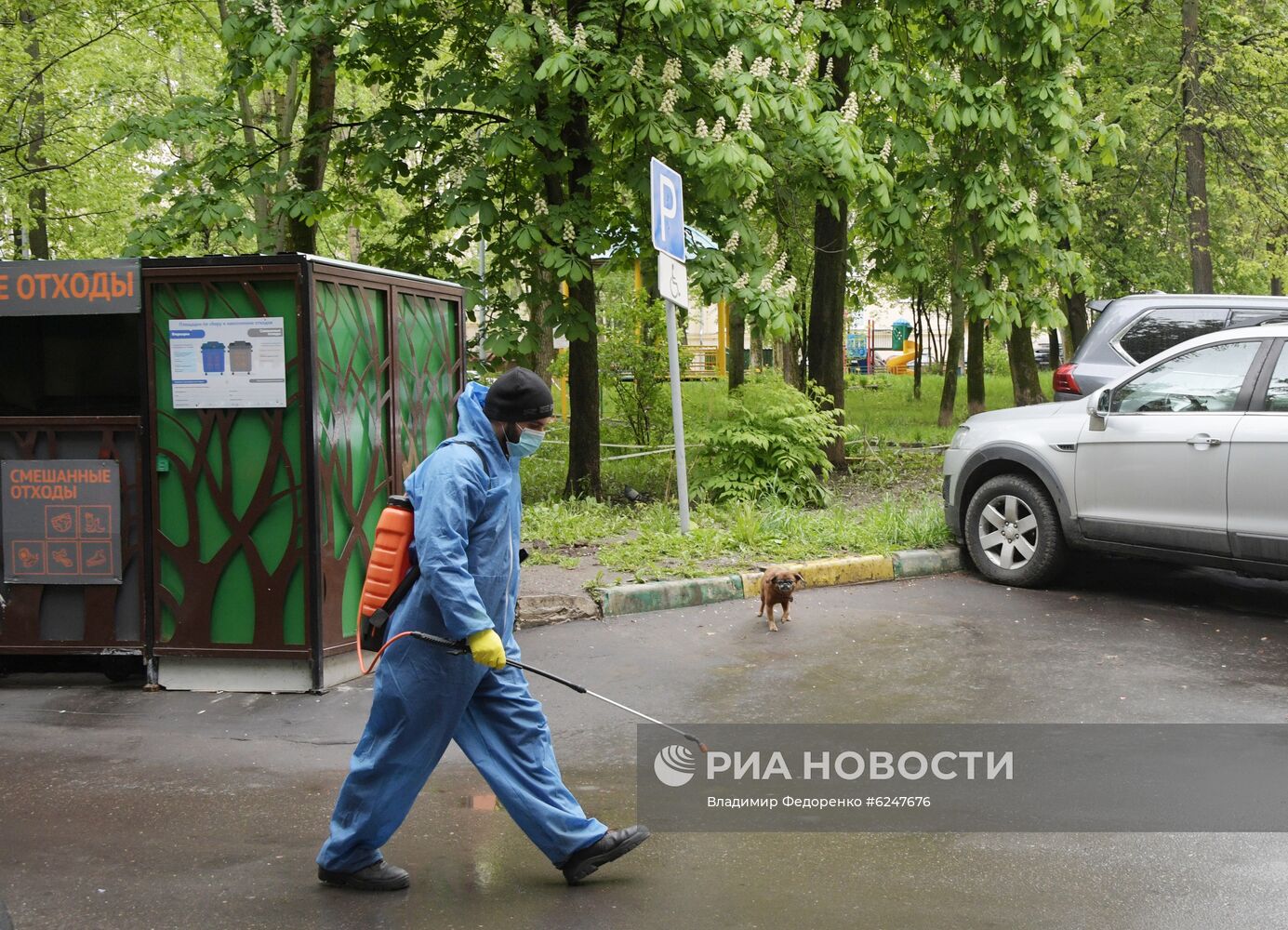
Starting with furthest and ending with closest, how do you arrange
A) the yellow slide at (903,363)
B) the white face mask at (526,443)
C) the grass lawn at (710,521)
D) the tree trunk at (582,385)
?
the yellow slide at (903,363), the tree trunk at (582,385), the grass lawn at (710,521), the white face mask at (526,443)

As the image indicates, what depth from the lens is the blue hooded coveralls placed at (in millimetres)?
4273

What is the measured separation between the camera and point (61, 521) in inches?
292

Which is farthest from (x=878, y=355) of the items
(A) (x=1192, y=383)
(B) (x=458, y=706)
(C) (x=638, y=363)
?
(B) (x=458, y=706)

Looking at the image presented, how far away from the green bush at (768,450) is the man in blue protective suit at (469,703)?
317 inches

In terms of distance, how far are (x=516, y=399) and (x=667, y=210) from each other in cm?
647

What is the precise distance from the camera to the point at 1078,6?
13094mm

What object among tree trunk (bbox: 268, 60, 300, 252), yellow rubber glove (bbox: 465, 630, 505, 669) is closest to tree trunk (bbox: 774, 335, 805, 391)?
tree trunk (bbox: 268, 60, 300, 252)

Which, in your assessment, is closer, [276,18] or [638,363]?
[276,18]

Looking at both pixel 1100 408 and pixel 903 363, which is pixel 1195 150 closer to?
pixel 1100 408

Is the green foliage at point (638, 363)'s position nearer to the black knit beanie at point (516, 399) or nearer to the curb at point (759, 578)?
the curb at point (759, 578)

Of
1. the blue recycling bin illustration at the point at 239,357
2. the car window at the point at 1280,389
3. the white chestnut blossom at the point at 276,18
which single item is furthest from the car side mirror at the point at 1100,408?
the white chestnut blossom at the point at 276,18

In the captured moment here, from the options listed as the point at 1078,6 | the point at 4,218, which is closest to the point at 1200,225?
the point at 1078,6

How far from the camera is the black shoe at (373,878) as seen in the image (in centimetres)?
441

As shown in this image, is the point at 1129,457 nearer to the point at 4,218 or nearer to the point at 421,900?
the point at 421,900
